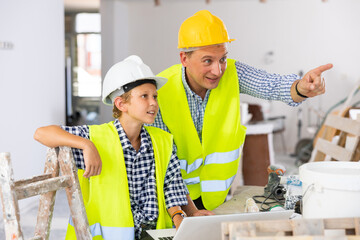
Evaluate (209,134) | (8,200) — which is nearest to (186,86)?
(209,134)

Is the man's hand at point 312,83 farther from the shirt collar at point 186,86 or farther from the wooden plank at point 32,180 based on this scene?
the wooden plank at point 32,180

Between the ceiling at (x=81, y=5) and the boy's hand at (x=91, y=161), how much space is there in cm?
992

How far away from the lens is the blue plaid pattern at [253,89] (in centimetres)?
216

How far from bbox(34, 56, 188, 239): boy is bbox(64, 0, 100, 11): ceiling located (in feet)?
31.8

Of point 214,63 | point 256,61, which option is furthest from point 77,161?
point 256,61

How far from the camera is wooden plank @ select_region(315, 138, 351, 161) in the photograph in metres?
3.64

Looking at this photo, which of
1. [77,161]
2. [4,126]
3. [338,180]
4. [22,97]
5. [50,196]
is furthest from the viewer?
[22,97]

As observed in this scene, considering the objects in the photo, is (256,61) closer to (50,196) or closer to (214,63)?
(214,63)

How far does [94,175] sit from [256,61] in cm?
823

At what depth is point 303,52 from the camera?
931 centimetres

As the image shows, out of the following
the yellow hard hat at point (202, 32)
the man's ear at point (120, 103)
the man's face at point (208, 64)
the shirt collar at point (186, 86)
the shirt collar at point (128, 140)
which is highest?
the yellow hard hat at point (202, 32)

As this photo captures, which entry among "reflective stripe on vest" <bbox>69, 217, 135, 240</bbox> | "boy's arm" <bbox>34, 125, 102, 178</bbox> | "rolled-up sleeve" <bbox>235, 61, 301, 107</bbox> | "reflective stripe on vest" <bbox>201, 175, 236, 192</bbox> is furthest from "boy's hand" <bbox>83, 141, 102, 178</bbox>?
"rolled-up sleeve" <bbox>235, 61, 301, 107</bbox>

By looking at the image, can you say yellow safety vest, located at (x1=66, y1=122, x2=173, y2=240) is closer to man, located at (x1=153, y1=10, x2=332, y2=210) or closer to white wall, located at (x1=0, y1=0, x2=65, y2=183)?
man, located at (x1=153, y1=10, x2=332, y2=210)

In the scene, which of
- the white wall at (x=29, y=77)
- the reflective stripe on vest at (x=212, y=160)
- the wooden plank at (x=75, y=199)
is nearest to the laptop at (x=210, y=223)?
the wooden plank at (x=75, y=199)
